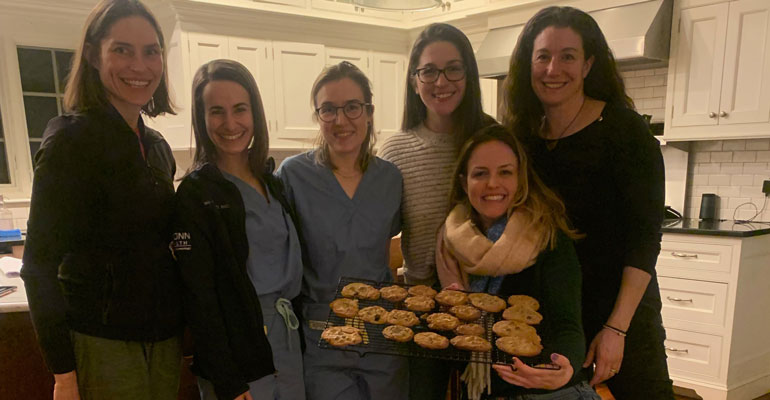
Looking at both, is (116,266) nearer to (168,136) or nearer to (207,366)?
(207,366)

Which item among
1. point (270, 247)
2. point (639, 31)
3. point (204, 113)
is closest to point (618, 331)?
point (270, 247)

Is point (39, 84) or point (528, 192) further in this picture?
point (39, 84)

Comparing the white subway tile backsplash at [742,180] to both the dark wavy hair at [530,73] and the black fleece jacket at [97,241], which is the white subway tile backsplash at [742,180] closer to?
the dark wavy hair at [530,73]

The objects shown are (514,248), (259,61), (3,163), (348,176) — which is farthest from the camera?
(259,61)

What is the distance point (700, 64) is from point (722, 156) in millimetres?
640

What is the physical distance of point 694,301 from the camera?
290cm

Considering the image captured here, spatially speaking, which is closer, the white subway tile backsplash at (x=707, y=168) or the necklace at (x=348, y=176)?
the necklace at (x=348, y=176)

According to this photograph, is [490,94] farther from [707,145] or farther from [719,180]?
[719,180]

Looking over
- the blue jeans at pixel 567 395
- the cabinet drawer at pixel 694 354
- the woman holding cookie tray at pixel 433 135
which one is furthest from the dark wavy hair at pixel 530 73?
the cabinet drawer at pixel 694 354

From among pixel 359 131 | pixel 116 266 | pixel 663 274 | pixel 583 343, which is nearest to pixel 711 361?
pixel 663 274

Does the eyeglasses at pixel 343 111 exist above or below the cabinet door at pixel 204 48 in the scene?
below

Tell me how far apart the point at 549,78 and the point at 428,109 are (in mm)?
422

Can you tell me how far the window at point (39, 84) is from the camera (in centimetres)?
364

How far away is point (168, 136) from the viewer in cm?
373
